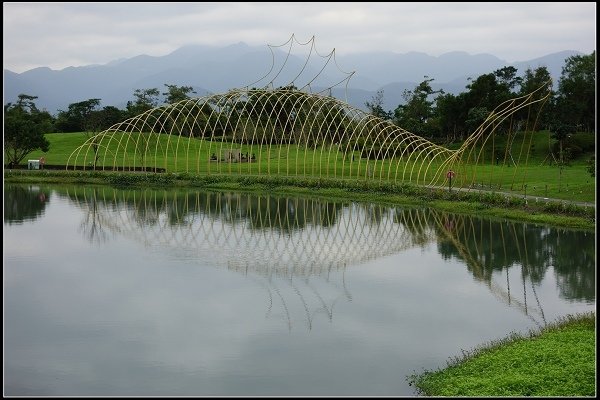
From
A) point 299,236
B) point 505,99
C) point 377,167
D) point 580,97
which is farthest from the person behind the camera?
point 580,97

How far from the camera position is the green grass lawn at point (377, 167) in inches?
1340

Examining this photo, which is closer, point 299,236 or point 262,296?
point 262,296

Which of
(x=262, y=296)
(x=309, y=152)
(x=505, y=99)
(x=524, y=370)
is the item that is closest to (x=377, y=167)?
(x=309, y=152)

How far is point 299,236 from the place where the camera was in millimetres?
25250

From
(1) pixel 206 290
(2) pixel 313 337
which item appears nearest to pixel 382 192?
(1) pixel 206 290

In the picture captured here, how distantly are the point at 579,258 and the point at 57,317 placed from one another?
1438cm

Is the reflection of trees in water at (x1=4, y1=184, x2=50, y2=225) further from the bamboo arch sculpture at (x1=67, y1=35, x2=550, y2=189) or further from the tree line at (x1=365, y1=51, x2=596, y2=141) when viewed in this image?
the tree line at (x1=365, y1=51, x2=596, y2=141)

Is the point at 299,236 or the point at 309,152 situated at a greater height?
the point at 309,152

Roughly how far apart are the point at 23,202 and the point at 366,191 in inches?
607

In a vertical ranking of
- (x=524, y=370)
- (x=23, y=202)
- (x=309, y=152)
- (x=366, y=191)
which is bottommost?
(x=524, y=370)

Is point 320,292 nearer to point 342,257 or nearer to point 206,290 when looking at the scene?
point 206,290

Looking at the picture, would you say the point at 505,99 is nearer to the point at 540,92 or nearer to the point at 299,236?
the point at 540,92

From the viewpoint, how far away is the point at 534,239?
944 inches

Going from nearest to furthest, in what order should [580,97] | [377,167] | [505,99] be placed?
[377,167], [505,99], [580,97]
